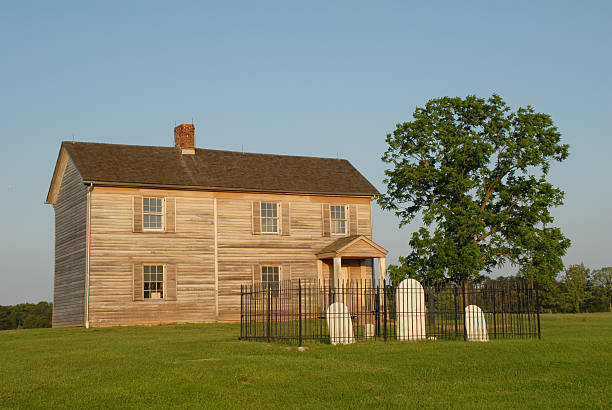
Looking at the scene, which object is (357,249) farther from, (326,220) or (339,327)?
(339,327)

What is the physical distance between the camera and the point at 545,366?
14328mm

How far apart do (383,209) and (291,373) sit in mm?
24165

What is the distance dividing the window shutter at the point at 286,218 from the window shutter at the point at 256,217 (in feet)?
4.03

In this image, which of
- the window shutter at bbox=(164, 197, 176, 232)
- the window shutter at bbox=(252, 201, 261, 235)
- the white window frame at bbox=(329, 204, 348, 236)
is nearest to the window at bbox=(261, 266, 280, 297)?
the window shutter at bbox=(252, 201, 261, 235)

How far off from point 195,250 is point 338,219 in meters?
7.79

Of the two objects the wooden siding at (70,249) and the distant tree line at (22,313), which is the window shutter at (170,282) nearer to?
the wooden siding at (70,249)

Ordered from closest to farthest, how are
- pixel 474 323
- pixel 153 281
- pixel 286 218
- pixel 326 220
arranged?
pixel 474 323 → pixel 153 281 → pixel 286 218 → pixel 326 220

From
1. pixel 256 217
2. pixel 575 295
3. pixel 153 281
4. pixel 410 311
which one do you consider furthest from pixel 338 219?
pixel 575 295

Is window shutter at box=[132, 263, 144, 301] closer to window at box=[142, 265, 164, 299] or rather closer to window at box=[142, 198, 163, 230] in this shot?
window at box=[142, 265, 164, 299]

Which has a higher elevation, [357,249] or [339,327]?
[357,249]

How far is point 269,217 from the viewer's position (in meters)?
34.5

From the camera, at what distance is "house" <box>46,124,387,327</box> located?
30.8 metres

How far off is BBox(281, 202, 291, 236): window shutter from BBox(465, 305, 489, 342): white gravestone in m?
15.4

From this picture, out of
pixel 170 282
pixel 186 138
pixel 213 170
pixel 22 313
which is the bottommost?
pixel 22 313
